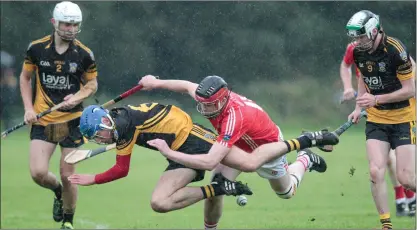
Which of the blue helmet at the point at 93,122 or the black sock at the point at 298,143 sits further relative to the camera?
the black sock at the point at 298,143

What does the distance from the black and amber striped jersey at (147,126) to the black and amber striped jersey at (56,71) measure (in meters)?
1.78

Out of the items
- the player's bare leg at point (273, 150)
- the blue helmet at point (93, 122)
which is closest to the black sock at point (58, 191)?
the blue helmet at point (93, 122)

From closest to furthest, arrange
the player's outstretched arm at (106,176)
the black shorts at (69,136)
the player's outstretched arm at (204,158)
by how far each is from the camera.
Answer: the player's outstretched arm at (204,158)
the player's outstretched arm at (106,176)
the black shorts at (69,136)

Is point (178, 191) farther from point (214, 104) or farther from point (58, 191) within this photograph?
point (58, 191)

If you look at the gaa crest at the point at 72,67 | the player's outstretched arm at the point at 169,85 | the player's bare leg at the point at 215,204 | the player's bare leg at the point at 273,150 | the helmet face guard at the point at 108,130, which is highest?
the player's outstretched arm at the point at 169,85

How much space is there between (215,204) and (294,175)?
106 centimetres

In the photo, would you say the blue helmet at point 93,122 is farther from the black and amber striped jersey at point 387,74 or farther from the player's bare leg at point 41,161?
the black and amber striped jersey at point 387,74

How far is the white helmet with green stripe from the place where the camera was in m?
9.26

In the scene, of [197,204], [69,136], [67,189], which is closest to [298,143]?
[69,136]

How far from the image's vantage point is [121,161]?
888cm

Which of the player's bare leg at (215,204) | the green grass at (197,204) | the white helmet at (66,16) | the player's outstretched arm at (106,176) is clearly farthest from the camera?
the green grass at (197,204)

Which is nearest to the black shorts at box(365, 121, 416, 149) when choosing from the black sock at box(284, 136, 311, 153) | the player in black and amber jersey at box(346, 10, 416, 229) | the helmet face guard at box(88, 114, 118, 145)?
the player in black and amber jersey at box(346, 10, 416, 229)

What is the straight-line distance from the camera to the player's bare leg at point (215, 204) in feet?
30.2

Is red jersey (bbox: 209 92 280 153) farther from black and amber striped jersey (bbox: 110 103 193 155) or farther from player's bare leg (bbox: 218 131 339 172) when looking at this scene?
black and amber striped jersey (bbox: 110 103 193 155)
